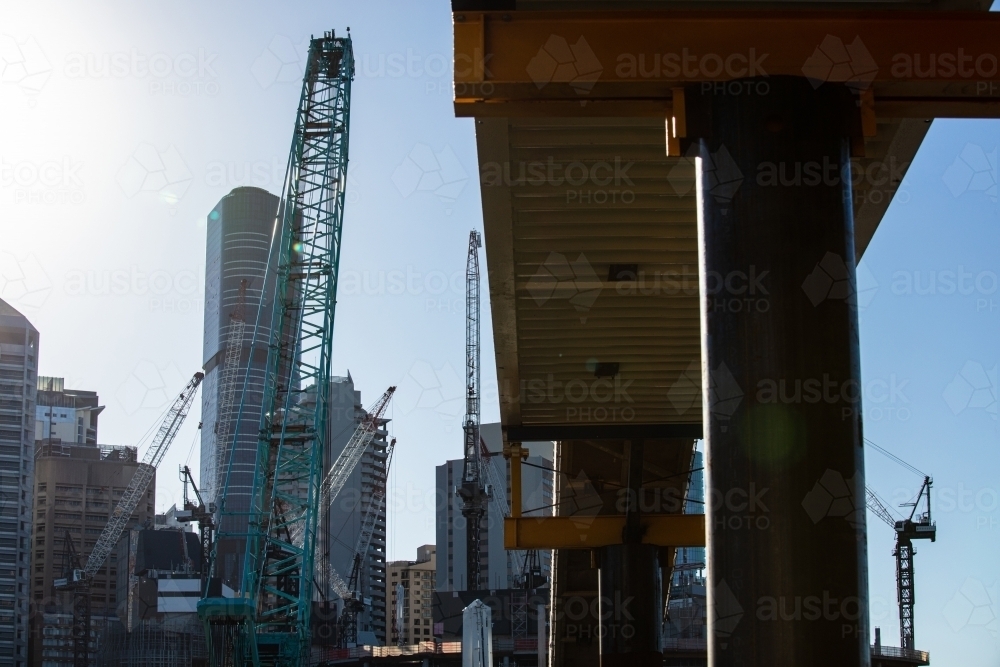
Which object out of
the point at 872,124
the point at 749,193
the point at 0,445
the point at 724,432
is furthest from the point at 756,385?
the point at 0,445

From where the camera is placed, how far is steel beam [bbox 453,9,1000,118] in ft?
30.8

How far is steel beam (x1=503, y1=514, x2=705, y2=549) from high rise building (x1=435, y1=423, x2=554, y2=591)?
122 metres

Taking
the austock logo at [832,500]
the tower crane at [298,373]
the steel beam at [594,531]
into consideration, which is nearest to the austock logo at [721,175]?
the austock logo at [832,500]

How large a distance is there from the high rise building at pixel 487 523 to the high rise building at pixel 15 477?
53.1m

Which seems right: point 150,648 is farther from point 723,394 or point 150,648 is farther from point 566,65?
point 723,394

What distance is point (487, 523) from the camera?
546 ft

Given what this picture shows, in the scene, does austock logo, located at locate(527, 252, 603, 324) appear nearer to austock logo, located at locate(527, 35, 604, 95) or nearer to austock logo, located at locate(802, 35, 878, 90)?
austock logo, located at locate(527, 35, 604, 95)

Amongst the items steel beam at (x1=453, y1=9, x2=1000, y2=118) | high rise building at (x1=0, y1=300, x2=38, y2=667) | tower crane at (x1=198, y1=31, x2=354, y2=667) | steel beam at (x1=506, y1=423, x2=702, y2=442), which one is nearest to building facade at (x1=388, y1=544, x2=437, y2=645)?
high rise building at (x1=0, y1=300, x2=38, y2=667)

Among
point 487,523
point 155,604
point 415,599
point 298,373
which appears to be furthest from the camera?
point 415,599

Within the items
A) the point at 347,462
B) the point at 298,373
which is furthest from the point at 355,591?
the point at 298,373

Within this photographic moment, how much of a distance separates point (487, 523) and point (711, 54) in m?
159

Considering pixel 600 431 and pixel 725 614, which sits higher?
pixel 600 431

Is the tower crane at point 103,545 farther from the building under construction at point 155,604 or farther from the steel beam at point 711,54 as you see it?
the steel beam at point 711,54

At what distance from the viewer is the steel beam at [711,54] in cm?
→ 940
